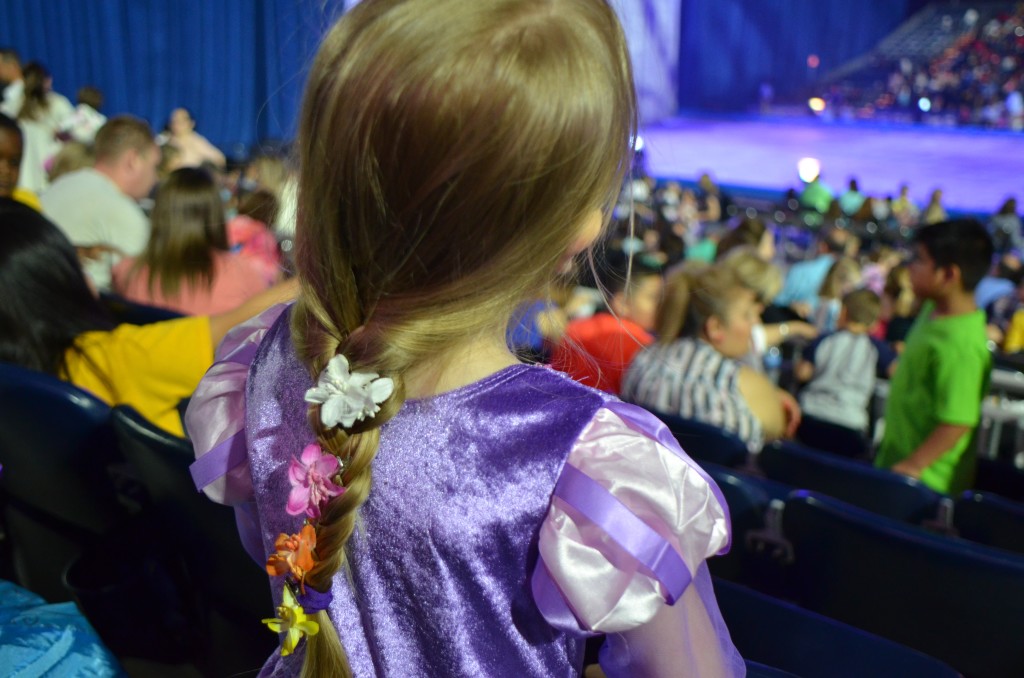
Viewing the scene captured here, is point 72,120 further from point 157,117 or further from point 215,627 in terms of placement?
point 215,627

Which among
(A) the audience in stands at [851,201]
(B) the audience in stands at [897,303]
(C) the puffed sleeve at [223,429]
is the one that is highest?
(C) the puffed sleeve at [223,429]

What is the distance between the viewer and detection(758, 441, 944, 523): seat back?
78.2 inches

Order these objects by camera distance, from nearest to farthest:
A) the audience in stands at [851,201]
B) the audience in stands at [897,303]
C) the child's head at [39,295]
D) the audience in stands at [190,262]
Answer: the child's head at [39,295] → the audience in stands at [190,262] → the audience in stands at [897,303] → the audience in stands at [851,201]

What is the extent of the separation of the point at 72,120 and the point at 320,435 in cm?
634

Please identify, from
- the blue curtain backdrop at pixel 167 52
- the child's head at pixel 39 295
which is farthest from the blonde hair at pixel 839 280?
the blue curtain backdrop at pixel 167 52

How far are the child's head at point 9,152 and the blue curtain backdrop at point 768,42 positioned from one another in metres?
18.7

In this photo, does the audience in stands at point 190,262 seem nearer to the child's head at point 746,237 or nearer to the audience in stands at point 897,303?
the child's head at point 746,237

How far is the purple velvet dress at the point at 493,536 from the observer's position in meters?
0.67

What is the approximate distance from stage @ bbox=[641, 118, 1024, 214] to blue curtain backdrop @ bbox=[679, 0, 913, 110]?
1102 mm

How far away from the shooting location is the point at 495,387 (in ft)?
2.35

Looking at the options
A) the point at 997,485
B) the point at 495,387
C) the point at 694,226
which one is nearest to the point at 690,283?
the point at 997,485

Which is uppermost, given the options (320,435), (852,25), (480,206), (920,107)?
(480,206)

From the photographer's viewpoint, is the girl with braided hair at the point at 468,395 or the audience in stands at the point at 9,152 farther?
the audience in stands at the point at 9,152

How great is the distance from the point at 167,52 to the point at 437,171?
35.0ft
